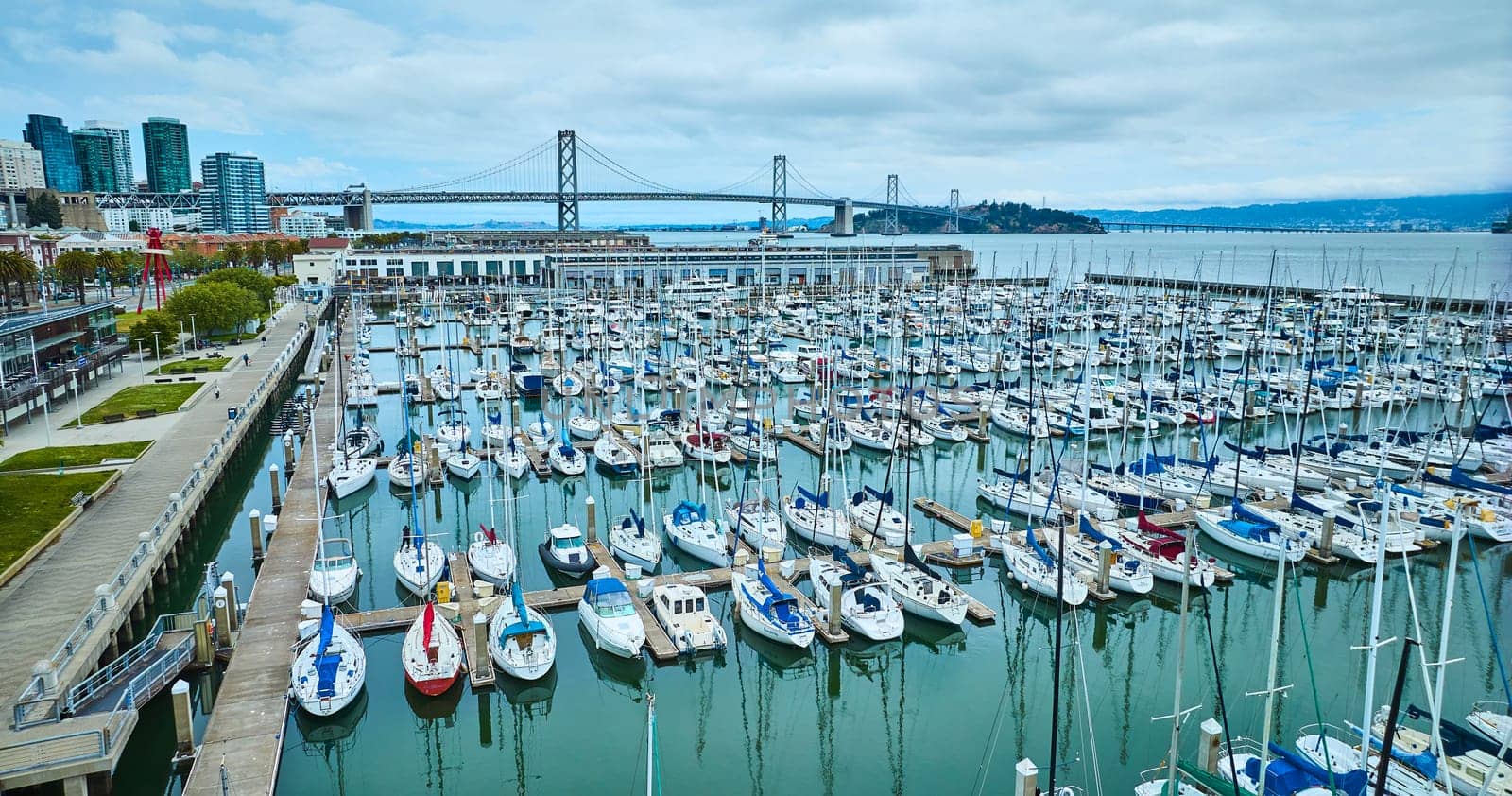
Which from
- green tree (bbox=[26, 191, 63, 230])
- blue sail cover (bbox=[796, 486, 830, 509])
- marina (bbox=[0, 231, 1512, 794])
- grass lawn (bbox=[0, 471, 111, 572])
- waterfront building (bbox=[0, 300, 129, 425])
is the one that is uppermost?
green tree (bbox=[26, 191, 63, 230])

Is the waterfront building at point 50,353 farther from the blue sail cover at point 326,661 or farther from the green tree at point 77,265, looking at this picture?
the blue sail cover at point 326,661

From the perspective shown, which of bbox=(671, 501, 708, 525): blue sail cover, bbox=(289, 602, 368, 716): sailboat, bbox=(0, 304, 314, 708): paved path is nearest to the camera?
bbox=(0, 304, 314, 708): paved path

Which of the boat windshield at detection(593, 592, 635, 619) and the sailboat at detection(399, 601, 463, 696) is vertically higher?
the boat windshield at detection(593, 592, 635, 619)

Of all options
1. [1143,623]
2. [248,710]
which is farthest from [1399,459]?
[248,710]

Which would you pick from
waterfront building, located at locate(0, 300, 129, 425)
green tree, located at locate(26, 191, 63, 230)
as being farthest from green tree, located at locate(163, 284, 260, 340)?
green tree, located at locate(26, 191, 63, 230)

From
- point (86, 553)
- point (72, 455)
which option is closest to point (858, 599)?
point (86, 553)

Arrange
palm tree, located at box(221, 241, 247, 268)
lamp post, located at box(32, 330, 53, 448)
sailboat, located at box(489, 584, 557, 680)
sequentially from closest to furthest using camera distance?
sailboat, located at box(489, 584, 557, 680) → lamp post, located at box(32, 330, 53, 448) → palm tree, located at box(221, 241, 247, 268)

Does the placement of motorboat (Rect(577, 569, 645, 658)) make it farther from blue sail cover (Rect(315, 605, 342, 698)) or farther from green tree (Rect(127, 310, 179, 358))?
green tree (Rect(127, 310, 179, 358))

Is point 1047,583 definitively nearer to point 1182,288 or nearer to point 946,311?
point 946,311
